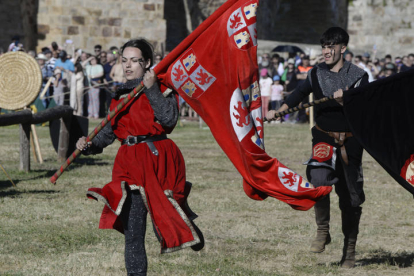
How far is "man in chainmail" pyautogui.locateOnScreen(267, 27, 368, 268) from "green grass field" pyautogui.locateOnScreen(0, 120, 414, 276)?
49 cm

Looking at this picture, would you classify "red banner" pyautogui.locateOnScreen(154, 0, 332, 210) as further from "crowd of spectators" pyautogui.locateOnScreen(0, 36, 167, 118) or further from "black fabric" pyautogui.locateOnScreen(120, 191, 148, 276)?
"crowd of spectators" pyautogui.locateOnScreen(0, 36, 167, 118)

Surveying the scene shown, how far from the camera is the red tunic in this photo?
194 inches

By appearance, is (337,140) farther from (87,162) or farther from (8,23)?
(8,23)

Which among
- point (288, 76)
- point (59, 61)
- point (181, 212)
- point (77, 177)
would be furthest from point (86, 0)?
point (181, 212)

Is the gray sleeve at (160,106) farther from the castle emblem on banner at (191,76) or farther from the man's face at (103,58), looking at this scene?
the man's face at (103,58)

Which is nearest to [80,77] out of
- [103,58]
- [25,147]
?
[103,58]

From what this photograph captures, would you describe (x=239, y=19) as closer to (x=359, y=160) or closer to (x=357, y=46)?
(x=359, y=160)

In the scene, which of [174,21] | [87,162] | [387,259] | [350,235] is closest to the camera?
[350,235]

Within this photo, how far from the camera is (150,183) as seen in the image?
4.95m

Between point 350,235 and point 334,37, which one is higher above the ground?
point 334,37

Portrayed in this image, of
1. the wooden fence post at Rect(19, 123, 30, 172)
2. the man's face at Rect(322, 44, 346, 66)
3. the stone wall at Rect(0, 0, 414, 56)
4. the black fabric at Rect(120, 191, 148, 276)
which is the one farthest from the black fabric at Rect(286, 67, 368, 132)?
the stone wall at Rect(0, 0, 414, 56)

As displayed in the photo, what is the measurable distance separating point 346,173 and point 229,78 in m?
1.66

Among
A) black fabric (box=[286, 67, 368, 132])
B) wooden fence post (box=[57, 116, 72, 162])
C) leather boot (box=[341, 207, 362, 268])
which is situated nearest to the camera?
black fabric (box=[286, 67, 368, 132])

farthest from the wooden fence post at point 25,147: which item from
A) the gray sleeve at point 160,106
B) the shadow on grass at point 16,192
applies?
the gray sleeve at point 160,106
